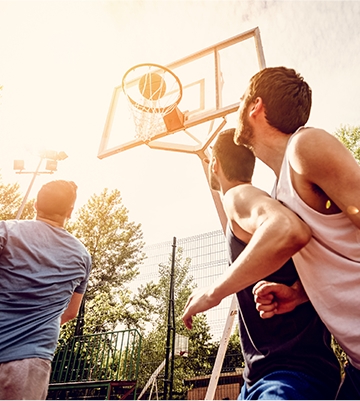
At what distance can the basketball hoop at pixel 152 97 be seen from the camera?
5460 mm

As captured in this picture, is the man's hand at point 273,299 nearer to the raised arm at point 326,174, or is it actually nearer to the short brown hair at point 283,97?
the raised arm at point 326,174

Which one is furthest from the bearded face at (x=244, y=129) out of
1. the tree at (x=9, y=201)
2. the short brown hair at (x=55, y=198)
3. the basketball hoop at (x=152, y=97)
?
the tree at (x=9, y=201)

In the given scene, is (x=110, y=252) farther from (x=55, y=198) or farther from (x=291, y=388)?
(x=291, y=388)

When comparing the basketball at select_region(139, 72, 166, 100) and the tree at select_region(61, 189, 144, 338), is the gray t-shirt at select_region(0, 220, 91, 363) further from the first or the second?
the tree at select_region(61, 189, 144, 338)

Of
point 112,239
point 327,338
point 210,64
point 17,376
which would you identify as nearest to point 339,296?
point 327,338

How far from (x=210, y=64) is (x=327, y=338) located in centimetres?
557

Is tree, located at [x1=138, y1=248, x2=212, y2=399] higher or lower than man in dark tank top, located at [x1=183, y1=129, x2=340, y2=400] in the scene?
higher

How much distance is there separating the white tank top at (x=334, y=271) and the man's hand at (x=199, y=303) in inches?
13.6

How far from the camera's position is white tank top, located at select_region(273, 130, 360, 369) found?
1.14 meters

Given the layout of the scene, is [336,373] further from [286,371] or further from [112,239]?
[112,239]

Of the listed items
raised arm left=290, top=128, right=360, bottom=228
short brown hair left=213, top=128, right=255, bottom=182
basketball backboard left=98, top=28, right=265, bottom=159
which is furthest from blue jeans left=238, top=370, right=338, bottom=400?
basketball backboard left=98, top=28, right=265, bottom=159

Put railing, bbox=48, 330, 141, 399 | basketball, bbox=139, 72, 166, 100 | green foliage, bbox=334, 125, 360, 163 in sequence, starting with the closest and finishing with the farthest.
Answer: basketball, bbox=139, 72, 166, 100 → railing, bbox=48, 330, 141, 399 → green foliage, bbox=334, 125, 360, 163

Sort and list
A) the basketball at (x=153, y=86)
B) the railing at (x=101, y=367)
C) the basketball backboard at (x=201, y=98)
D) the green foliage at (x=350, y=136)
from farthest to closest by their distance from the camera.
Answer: the green foliage at (x=350, y=136)
the railing at (x=101, y=367)
the basketball at (x=153, y=86)
the basketball backboard at (x=201, y=98)

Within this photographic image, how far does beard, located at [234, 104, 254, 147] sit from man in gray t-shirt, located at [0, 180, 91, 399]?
137cm
